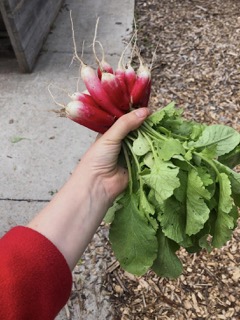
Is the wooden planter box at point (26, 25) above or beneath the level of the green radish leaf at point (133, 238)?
beneath

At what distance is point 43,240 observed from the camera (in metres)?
1.51

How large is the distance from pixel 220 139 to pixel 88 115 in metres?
0.54

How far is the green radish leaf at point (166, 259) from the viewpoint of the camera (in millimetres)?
1788

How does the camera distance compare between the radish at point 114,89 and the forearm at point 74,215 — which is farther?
the radish at point 114,89

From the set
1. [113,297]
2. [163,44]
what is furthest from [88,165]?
[163,44]

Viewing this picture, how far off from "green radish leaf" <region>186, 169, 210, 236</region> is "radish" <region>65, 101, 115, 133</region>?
428 millimetres

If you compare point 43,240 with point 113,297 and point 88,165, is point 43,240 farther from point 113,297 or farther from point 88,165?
point 113,297

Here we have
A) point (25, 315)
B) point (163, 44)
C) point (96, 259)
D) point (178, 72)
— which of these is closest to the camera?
point (25, 315)

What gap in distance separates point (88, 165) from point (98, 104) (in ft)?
0.84

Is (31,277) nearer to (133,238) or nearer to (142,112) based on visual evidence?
(133,238)

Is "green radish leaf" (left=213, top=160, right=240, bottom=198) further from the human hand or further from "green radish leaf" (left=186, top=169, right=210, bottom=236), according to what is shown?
the human hand

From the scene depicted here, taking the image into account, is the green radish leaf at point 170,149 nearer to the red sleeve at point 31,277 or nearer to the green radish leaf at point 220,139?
the green radish leaf at point 220,139


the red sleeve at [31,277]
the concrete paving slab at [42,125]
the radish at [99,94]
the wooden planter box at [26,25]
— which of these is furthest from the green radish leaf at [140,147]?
the wooden planter box at [26,25]

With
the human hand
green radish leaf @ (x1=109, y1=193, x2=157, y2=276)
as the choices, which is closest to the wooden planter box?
Result: the human hand
